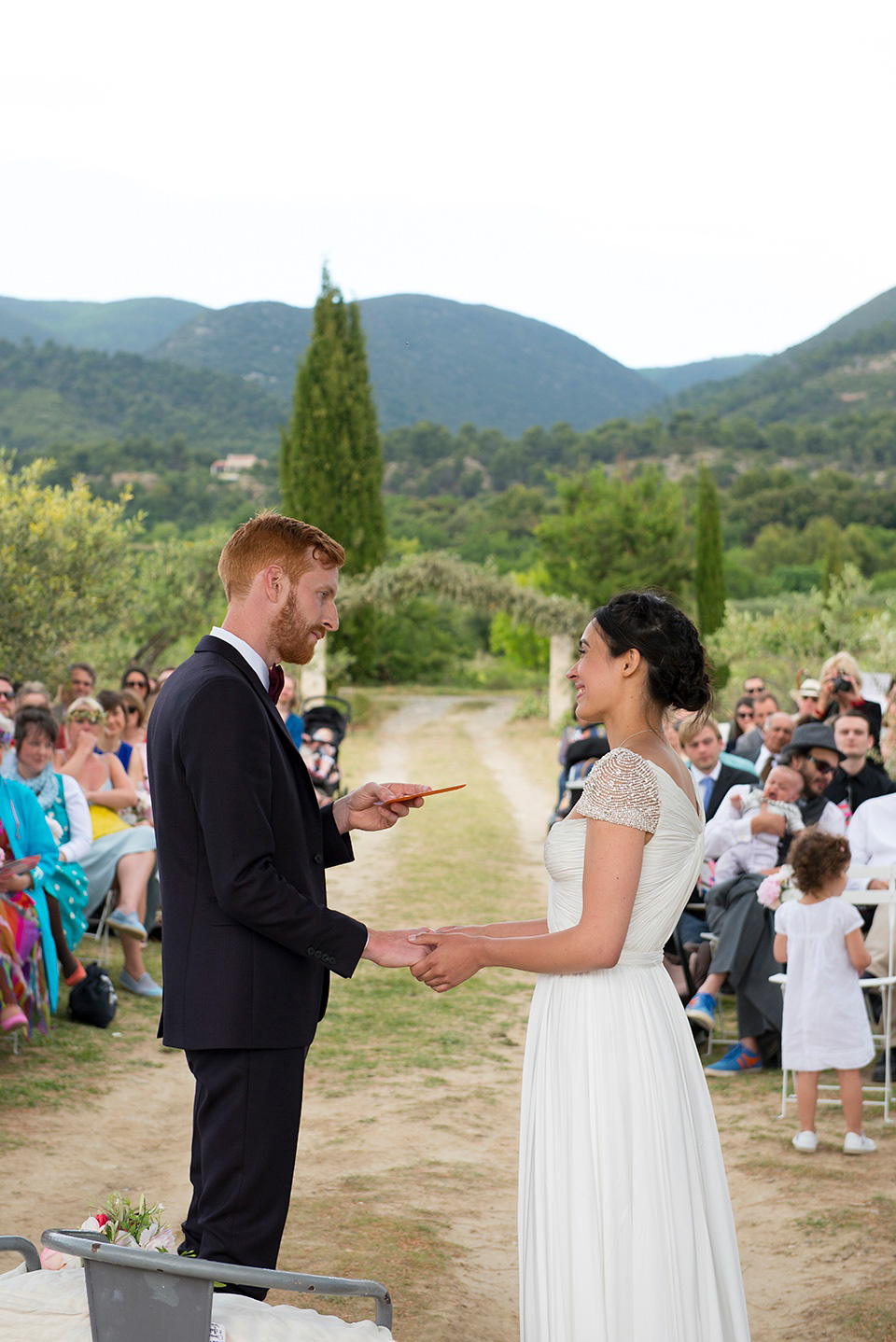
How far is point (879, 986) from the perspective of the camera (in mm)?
5680

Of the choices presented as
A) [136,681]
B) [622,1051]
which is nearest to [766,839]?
[622,1051]

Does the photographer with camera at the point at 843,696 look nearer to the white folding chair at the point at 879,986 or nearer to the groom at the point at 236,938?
the white folding chair at the point at 879,986

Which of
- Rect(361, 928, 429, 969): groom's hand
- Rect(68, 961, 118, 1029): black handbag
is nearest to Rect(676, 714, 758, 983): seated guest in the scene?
Rect(68, 961, 118, 1029): black handbag

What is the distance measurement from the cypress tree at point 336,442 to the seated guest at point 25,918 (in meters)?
24.0

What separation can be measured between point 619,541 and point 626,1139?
31087 mm

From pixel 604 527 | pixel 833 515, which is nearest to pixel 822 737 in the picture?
pixel 604 527

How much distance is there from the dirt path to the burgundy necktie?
1.90 metres

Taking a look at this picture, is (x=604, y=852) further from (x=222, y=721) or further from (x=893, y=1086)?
(x=893, y=1086)

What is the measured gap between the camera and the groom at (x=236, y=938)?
7.66ft

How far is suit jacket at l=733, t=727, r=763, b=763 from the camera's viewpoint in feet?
32.8

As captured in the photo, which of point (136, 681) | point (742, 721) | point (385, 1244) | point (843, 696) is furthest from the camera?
point (742, 721)

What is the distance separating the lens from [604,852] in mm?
2439

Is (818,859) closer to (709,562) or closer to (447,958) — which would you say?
(447,958)

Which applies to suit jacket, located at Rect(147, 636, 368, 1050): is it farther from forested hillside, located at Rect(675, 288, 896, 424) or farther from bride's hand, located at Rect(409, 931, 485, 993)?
forested hillside, located at Rect(675, 288, 896, 424)
